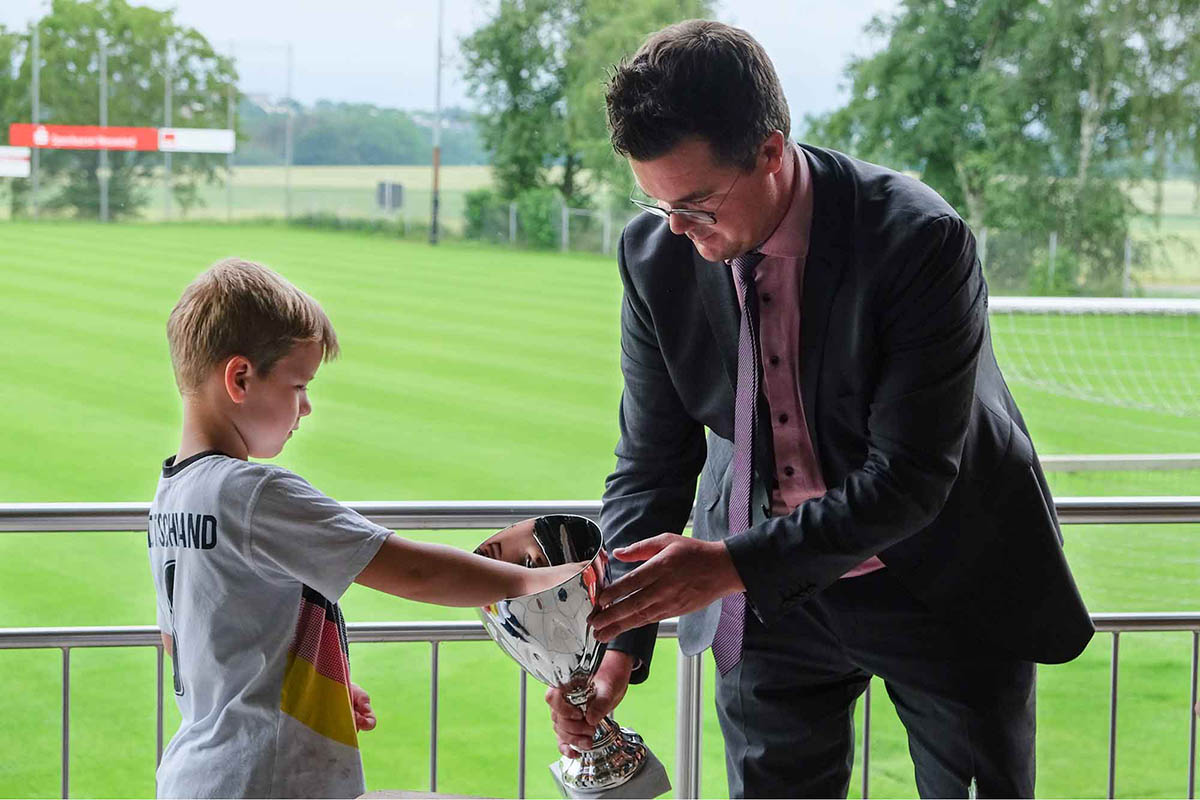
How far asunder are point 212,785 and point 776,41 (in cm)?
2668

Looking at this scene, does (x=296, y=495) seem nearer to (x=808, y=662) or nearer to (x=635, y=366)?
(x=635, y=366)

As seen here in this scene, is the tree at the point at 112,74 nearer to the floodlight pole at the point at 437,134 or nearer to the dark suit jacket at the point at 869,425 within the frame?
the floodlight pole at the point at 437,134

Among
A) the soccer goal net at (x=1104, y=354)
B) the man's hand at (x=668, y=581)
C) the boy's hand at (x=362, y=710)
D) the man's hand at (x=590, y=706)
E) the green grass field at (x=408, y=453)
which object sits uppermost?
the man's hand at (x=668, y=581)

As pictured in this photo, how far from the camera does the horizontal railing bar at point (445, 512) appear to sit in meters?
1.55

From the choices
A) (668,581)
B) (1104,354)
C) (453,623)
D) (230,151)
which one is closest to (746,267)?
(668,581)

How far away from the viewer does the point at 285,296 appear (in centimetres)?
112

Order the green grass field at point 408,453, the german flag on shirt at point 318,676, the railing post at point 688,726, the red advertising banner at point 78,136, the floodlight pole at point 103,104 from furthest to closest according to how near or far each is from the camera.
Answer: the floodlight pole at point 103,104
the red advertising banner at point 78,136
the green grass field at point 408,453
the railing post at point 688,726
the german flag on shirt at point 318,676

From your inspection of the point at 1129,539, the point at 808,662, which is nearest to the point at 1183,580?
the point at 1129,539

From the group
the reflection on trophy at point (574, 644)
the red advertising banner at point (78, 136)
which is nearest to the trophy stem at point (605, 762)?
the reflection on trophy at point (574, 644)

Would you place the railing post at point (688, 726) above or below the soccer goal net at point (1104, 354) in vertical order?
above

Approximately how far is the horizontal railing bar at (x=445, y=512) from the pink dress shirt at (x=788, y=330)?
40 cm

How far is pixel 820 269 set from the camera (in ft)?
3.88

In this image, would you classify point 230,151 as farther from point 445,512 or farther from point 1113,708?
point 1113,708

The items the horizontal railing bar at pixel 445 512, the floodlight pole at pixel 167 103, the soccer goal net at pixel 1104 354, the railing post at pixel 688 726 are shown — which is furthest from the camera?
the floodlight pole at pixel 167 103
